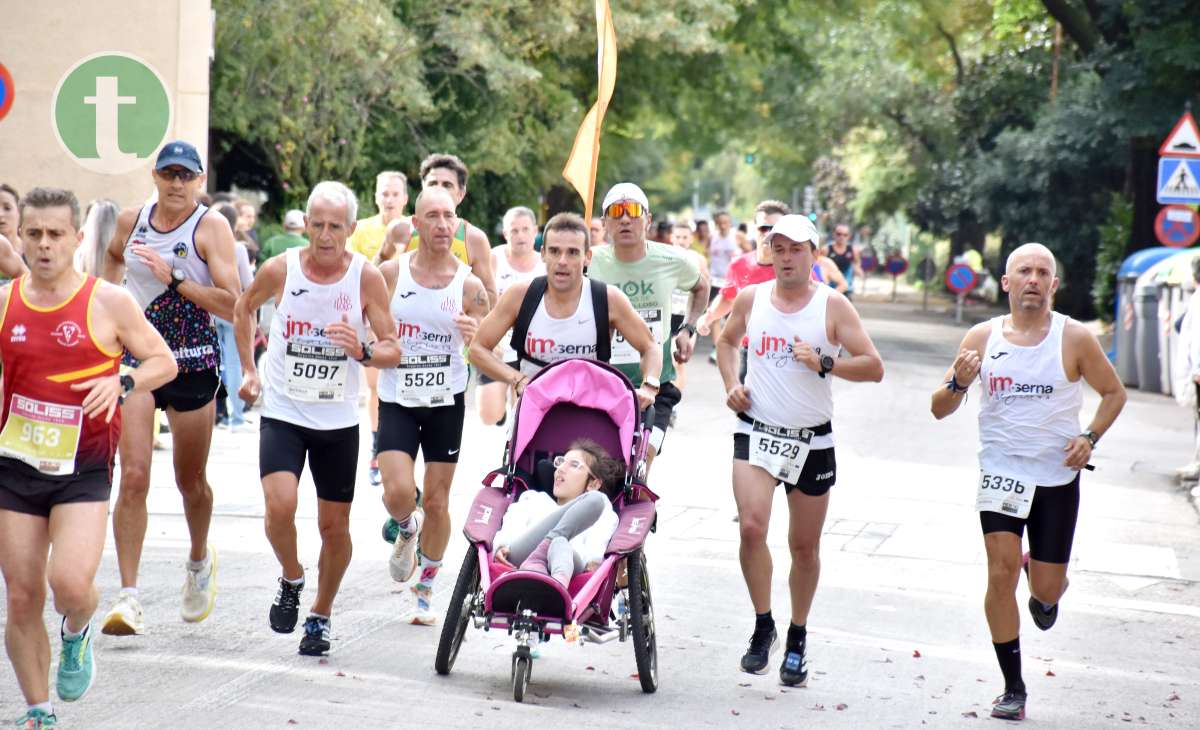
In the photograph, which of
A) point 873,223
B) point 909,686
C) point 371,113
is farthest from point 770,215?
point 873,223

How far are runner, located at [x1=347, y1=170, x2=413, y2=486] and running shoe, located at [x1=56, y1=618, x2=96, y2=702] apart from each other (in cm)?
512

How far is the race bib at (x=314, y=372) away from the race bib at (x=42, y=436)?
1.62 m

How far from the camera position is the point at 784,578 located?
34.0 ft

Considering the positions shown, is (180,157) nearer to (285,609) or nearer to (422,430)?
(422,430)

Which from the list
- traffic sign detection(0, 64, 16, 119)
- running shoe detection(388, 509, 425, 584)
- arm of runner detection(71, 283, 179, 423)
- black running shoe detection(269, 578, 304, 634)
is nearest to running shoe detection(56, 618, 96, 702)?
arm of runner detection(71, 283, 179, 423)

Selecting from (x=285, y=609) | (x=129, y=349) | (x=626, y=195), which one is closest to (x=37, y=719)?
(x=129, y=349)

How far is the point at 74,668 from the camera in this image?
616 centimetres

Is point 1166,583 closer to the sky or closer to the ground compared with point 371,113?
closer to the ground

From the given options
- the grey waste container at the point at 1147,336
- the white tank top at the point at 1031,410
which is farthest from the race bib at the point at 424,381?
the grey waste container at the point at 1147,336

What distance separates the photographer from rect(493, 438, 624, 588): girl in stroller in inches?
285

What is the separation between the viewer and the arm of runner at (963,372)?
293 inches

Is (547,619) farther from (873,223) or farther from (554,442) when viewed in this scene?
(873,223)

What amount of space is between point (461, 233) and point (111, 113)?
2048mm

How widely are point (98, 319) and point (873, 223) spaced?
2781 inches
